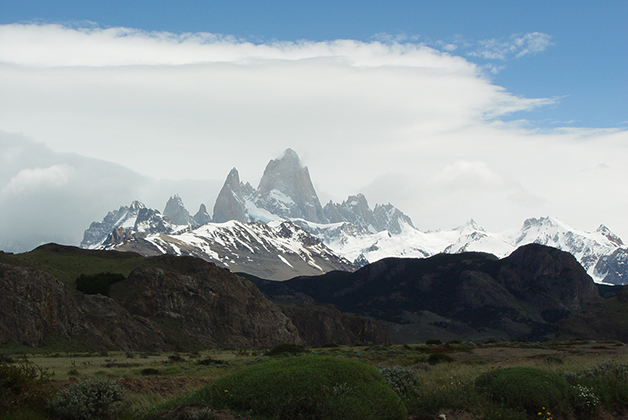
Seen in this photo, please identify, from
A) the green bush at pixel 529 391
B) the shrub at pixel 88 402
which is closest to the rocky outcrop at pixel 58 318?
the shrub at pixel 88 402

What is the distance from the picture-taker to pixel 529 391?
1978 cm

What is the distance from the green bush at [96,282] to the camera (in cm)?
9056

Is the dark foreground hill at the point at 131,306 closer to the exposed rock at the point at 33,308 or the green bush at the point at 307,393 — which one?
the exposed rock at the point at 33,308

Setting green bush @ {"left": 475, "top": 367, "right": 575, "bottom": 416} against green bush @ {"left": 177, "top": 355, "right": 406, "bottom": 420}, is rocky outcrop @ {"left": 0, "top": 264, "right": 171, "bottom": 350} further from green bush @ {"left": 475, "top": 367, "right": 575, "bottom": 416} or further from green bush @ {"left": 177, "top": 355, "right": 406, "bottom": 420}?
green bush @ {"left": 475, "top": 367, "right": 575, "bottom": 416}

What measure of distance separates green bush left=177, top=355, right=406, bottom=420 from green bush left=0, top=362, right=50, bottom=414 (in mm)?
3934

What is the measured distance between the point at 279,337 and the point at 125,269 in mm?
34009

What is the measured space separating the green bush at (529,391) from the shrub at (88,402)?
12655mm

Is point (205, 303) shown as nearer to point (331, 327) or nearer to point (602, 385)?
point (331, 327)

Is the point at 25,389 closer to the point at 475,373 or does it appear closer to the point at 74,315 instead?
the point at 475,373

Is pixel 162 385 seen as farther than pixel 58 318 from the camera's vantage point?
No

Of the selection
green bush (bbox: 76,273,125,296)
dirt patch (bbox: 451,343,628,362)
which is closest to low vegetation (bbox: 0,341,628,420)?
dirt patch (bbox: 451,343,628,362)

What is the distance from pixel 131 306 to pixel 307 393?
269ft

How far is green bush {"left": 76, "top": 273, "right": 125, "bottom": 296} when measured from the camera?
90.6 m

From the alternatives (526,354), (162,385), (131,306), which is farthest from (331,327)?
(162,385)
